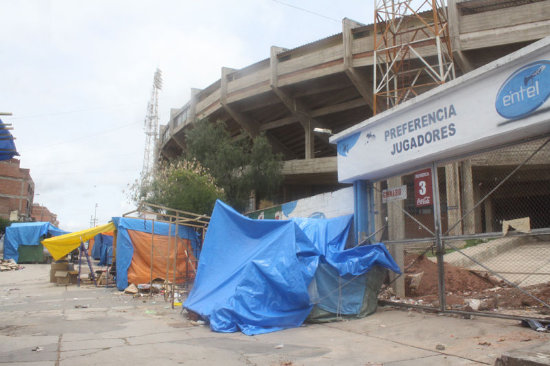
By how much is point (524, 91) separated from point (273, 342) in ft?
15.0

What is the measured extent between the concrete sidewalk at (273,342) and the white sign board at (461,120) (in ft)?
8.26

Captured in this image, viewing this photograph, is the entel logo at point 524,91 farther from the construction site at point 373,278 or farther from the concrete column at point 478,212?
the concrete column at point 478,212

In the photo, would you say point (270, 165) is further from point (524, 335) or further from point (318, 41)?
point (524, 335)

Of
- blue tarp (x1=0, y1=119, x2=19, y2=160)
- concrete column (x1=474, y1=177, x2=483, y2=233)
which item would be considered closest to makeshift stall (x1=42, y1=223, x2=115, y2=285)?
blue tarp (x1=0, y1=119, x2=19, y2=160)

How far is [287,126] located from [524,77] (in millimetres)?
23155

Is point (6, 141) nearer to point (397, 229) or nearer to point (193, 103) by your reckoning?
point (397, 229)

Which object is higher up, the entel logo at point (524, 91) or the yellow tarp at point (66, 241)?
the entel logo at point (524, 91)

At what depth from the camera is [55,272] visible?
51.2ft

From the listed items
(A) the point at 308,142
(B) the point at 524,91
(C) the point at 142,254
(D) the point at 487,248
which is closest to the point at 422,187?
(B) the point at 524,91

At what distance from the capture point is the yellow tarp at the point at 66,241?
15.2m

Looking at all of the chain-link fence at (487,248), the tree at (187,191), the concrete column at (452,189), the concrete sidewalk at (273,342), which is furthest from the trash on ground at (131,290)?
the concrete column at (452,189)

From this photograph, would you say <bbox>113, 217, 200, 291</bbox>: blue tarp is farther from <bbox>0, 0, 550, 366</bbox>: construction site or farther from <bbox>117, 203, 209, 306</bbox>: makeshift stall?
<bbox>0, 0, 550, 366</bbox>: construction site

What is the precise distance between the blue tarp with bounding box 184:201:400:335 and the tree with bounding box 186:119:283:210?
51.3 ft

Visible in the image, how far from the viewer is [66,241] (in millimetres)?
15297
